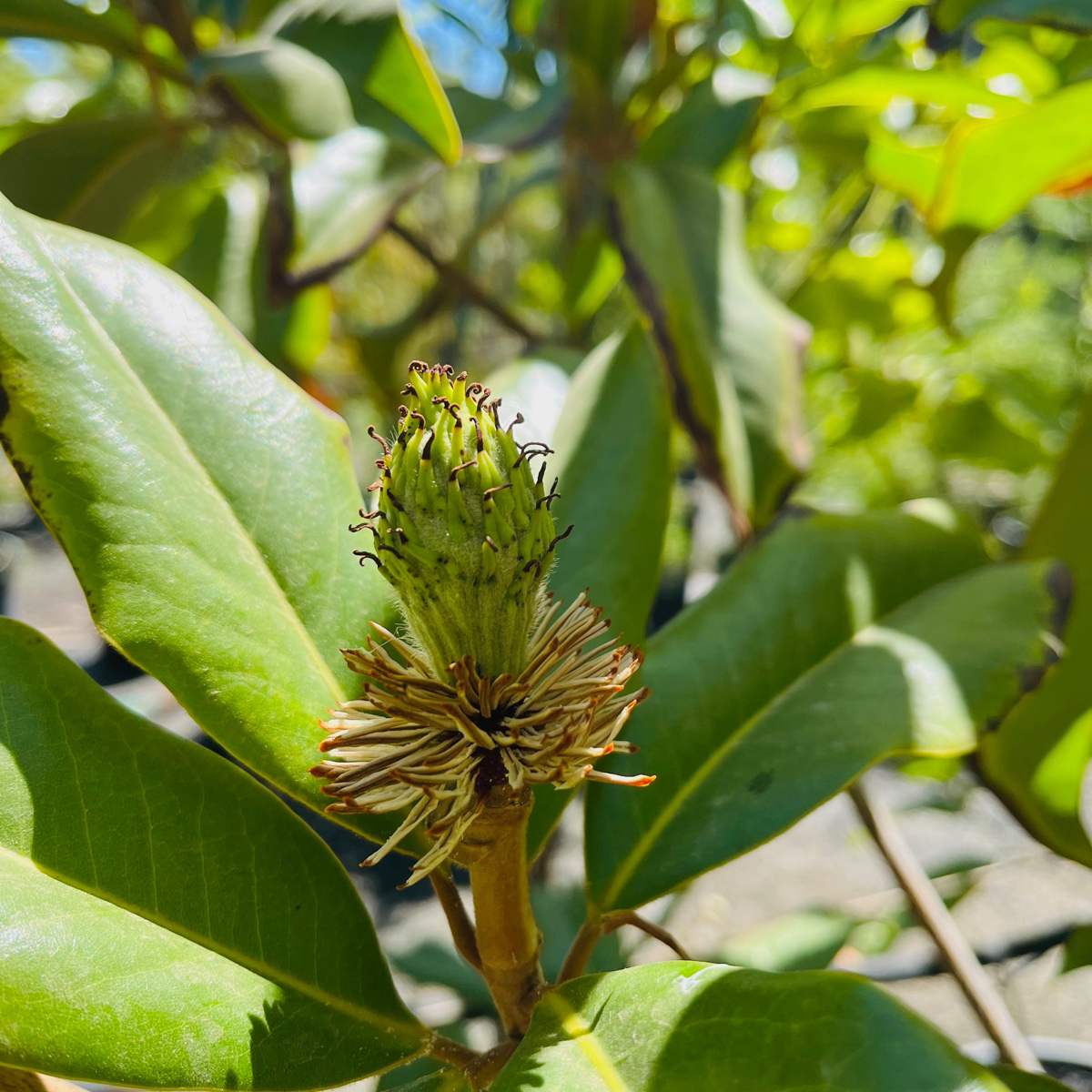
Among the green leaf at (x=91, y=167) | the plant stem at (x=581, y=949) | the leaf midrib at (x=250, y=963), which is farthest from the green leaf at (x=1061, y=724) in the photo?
the green leaf at (x=91, y=167)

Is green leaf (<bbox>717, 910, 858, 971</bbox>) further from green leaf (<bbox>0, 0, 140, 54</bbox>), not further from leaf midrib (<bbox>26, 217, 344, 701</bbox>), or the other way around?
green leaf (<bbox>0, 0, 140, 54</bbox>)

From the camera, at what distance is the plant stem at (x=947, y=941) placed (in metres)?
0.80

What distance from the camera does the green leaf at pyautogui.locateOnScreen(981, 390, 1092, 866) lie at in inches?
28.7

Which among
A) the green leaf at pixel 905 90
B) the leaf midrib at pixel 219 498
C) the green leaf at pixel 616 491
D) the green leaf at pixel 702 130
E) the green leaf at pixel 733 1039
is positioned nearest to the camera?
the green leaf at pixel 733 1039

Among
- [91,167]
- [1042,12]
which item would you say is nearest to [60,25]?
[91,167]

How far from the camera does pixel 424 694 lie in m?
0.43

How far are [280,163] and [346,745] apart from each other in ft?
1.88

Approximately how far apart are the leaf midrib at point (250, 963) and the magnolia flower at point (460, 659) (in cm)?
9

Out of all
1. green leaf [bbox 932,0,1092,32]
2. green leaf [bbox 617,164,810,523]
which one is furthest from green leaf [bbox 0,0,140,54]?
green leaf [bbox 932,0,1092,32]

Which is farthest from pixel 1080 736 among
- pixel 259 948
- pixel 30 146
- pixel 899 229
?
pixel 899 229

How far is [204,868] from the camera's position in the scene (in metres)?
0.45

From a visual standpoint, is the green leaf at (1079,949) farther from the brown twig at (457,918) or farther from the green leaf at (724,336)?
→ the brown twig at (457,918)

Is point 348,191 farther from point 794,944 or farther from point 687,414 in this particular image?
point 794,944

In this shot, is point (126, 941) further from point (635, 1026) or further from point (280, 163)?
point (280, 163)
